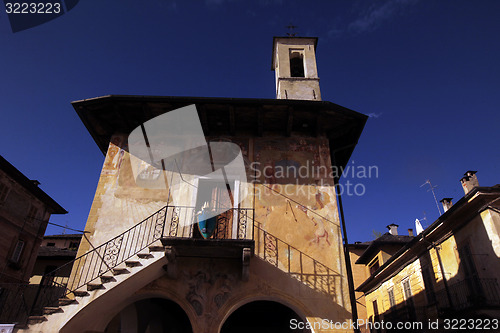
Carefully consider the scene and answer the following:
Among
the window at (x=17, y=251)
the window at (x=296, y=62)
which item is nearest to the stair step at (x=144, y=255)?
the window at (x=296, y=62)

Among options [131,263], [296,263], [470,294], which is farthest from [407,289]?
[131,263]

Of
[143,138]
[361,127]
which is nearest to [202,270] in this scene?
[143,138]

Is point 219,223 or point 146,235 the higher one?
point 219,223

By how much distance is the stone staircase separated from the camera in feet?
21.8

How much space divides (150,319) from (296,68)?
38.1ft

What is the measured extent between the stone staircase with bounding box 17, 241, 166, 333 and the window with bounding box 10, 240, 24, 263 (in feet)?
43.8

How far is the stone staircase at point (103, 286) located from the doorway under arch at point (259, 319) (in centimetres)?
481

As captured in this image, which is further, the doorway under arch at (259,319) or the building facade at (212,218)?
the doorway under arch at (259,319)

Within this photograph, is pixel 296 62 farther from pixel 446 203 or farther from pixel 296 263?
pixel 446 203

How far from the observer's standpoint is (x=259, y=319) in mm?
12852

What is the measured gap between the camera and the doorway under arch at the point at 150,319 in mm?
9086

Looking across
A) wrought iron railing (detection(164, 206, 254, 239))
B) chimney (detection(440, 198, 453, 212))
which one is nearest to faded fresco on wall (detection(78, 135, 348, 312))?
wrought iron railing (detection(164, 206, 254, 239))

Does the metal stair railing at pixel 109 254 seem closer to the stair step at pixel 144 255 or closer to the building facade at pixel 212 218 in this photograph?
the building facade at pixel 212 218

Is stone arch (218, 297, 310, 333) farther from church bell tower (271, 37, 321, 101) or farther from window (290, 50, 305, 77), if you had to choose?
window (290, 50, 305, 77)
